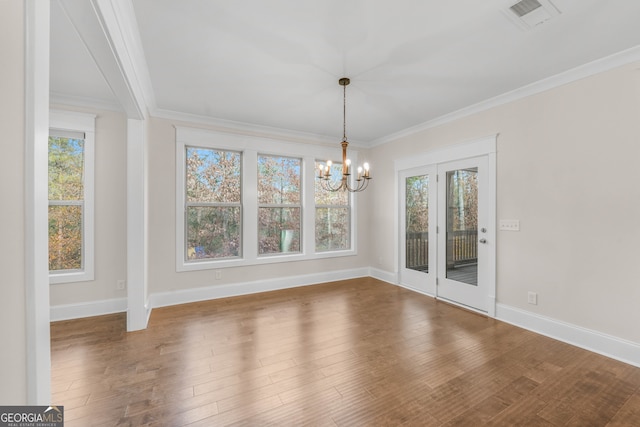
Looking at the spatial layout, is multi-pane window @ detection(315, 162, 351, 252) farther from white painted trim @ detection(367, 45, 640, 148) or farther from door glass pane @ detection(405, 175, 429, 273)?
white painted trim @ detection(367, 45, 640, 148)

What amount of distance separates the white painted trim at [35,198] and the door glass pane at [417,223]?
436 centimetres

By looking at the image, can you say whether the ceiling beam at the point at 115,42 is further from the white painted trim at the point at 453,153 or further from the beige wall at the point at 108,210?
the white painted trim at the point at 453,153

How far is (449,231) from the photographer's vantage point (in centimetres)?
403

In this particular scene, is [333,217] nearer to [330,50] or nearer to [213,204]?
[213,204]

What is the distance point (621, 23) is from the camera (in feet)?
6.83

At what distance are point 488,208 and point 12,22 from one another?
409 cm

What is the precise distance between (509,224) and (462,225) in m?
0.63

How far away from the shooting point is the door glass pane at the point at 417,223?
443cm

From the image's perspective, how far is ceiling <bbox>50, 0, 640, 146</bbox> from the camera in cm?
194

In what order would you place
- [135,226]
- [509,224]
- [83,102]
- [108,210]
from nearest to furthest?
[135,226] → [509,224] → [83,102] → [108,210]

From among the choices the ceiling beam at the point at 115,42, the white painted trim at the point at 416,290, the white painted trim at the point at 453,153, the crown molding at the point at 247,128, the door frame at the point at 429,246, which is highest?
the crown molding at the point at 247,128

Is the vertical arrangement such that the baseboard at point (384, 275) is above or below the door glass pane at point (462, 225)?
below

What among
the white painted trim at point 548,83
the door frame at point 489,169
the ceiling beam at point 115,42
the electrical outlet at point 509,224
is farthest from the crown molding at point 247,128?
the electrical outlet at point 509,224

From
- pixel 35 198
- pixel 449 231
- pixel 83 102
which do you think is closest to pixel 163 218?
pixel 83 102
